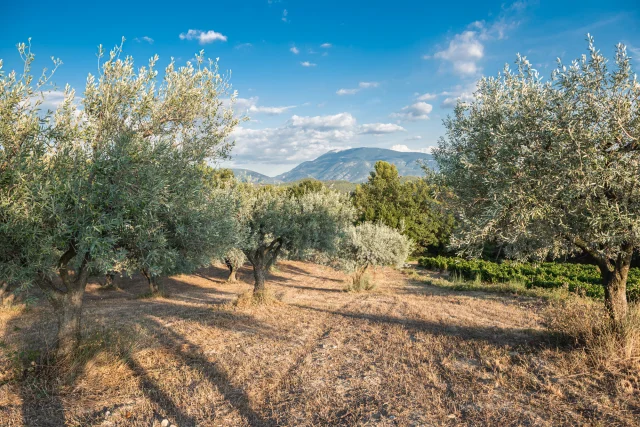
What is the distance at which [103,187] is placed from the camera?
7.27 metres

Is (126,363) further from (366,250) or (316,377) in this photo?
(366,250)

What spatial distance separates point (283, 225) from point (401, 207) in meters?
38.4

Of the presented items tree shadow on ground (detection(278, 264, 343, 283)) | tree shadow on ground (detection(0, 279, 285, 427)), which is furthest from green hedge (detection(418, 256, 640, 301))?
tree shadow on ground (detection(0, 279, 285, 427))

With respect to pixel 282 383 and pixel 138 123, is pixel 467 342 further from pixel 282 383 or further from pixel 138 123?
pixel 138 123

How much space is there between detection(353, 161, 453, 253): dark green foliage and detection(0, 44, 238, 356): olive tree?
41.8m

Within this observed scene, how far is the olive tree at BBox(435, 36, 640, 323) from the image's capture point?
7676mm

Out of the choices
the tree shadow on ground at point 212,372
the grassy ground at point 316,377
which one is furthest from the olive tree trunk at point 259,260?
the tree shadow on ground at point 212,372

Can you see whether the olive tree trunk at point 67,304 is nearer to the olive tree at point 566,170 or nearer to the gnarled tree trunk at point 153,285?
the olive tree at point 566,170

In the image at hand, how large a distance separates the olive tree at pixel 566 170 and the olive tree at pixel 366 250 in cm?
1594

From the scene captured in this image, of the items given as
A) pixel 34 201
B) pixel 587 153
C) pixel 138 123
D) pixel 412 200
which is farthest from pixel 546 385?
pixel 412 200

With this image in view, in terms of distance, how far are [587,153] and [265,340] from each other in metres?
10.3

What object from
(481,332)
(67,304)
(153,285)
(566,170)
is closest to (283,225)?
(481,332)

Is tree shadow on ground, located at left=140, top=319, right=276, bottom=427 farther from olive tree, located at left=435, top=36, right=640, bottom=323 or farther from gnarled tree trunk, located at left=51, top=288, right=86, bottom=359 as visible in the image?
olive tree, located at left=435, top=36, right=640, bottom=323

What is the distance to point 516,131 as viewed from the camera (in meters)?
9.09
